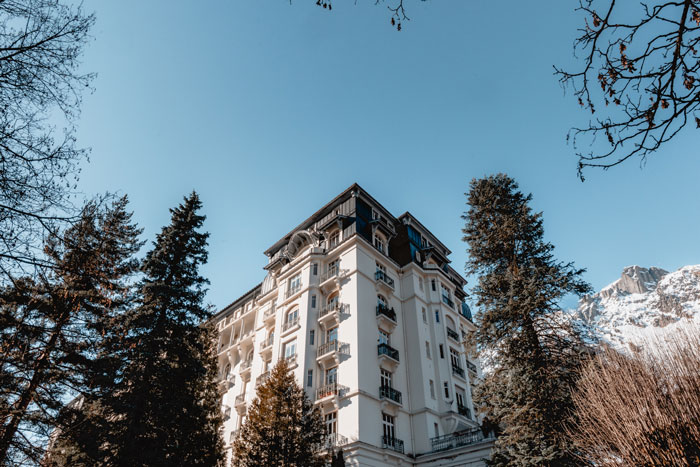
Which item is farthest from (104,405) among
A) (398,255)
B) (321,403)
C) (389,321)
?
(398,255)

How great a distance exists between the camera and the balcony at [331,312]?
2940cm

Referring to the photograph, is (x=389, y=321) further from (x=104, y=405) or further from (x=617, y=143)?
(x=617, y=143)

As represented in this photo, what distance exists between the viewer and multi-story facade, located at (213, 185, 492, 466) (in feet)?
82.0

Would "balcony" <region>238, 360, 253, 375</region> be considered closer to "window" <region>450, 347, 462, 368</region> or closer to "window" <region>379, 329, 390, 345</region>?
"window" <region>379, 329, 390, 345</region>

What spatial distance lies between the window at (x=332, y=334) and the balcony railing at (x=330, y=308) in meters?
1.38

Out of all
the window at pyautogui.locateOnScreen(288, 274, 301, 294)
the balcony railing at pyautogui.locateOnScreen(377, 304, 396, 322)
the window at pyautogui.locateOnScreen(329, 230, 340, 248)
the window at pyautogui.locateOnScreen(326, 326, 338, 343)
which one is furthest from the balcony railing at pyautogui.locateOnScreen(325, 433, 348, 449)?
the window at pyautogui.locateOnScreen(329, 230, 340, 248)

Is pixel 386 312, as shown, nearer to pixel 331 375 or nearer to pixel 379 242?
pixel 331 375

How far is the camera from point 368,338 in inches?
1109

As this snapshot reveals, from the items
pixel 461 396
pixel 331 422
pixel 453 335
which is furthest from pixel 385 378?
pixel 453 335

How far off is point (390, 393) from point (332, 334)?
6.28 m

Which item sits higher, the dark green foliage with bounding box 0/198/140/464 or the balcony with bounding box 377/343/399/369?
the balcony with bounding box 377/343/399/369

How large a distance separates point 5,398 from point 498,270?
66.6ft

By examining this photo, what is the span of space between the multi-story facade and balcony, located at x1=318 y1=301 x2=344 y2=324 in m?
0.10

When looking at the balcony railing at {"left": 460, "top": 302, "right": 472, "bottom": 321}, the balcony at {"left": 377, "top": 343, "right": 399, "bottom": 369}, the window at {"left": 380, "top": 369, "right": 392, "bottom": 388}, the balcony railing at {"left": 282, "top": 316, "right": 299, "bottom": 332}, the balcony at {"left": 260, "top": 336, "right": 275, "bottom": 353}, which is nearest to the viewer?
the window at {"left": 380, "top": 369, "right": 392, "bottom": 388}
